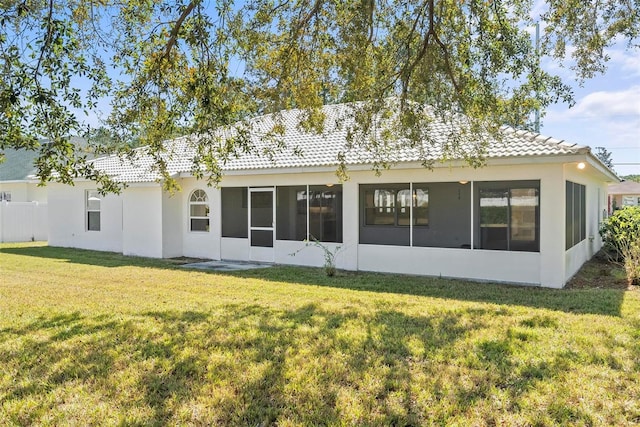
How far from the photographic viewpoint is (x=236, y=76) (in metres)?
9.43

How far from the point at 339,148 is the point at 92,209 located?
11630mm

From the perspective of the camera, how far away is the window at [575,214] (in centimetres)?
1206

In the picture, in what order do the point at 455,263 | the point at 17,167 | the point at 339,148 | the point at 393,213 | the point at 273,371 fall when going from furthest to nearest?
the point at 17,167 < the point at 339,148 < the point at 393,213 < the point at 455,263 < the point at 273,371

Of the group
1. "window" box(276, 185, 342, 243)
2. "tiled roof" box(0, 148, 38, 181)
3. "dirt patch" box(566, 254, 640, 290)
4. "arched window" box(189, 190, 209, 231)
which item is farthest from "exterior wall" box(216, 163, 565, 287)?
"tiled roof" box(0, 148, 38, 181)

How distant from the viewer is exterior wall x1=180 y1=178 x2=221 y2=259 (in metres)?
16.4

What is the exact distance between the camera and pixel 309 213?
1462cm

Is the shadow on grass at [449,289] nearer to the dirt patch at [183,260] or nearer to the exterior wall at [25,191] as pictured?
the dirt patch at [183,260]

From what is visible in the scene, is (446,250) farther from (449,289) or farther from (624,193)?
(624,193)

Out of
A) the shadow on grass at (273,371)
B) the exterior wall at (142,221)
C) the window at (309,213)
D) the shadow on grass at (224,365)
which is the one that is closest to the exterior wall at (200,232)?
the exterior wall at (142,221)

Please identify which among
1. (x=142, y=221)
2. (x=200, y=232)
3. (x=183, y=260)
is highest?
(x=142, y=221)

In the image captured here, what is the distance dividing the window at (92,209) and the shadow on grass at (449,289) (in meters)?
4.51

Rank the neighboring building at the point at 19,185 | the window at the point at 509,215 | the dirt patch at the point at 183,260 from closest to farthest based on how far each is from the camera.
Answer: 1. the window at the point at 509,215
2. the dirt patch at the point at 183,260
3. the neighboring building at the point at 19,185

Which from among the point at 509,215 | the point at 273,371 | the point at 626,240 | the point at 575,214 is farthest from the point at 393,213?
the point at 273,371

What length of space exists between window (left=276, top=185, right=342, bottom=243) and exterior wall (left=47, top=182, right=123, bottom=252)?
7.40m
